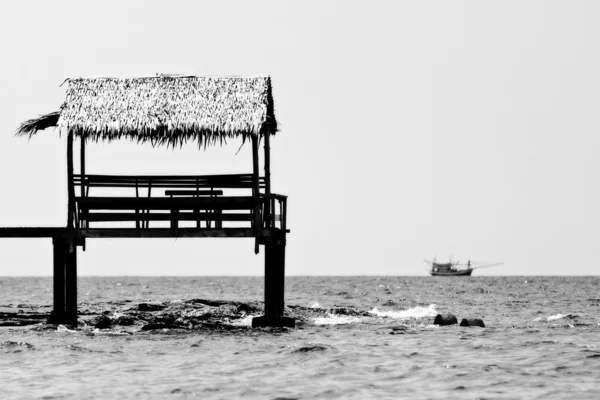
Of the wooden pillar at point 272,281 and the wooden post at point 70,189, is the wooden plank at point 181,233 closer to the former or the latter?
the wooden post at point 70,189

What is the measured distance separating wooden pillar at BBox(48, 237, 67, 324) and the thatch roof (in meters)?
2.74

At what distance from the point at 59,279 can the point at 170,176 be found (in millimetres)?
4112

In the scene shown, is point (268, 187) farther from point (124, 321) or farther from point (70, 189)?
point (124, 321)

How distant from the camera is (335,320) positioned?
3438 centimetres

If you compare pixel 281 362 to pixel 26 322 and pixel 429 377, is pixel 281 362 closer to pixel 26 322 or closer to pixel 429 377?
pixel 429 377

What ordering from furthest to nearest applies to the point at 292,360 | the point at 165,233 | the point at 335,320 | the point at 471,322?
the point at 335,320
the point at 471,322
the point at 165,233
the point at 292,360

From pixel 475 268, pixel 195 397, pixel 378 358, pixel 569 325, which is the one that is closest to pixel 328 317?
pixel 569 325

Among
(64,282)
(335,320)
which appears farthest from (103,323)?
(335,320)

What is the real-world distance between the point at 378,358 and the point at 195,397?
588 centimetres

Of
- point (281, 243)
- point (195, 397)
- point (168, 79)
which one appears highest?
point (168, 79)

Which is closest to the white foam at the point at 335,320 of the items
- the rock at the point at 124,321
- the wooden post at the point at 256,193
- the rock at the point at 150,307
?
the rock at the point at 124,321

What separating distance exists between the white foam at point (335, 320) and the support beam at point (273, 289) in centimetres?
465

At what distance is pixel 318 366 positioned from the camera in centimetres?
2164

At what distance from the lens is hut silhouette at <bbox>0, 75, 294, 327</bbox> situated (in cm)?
2611
